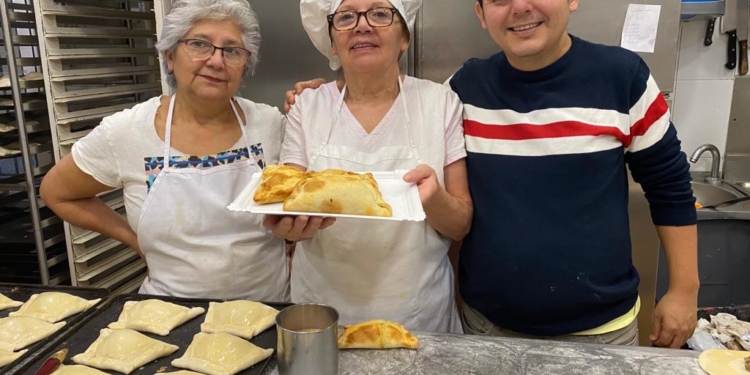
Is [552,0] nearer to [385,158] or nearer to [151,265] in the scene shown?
[385,158]

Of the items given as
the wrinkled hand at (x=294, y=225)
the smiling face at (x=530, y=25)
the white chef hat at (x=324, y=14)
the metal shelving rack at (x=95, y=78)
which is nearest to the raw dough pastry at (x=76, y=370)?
the wrinkled hand at (x=294, y=225)

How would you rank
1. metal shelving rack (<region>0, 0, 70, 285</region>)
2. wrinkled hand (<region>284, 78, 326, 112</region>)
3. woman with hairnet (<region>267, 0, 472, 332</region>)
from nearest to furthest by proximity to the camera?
1. woman with hairnet (<region>267, 0, 472, 332</region>)
2. wrinkled hand (<region>284, 78, 326, 112</region>)
3. metal shelving rack (<region>0, 0, 70, 285</region>)

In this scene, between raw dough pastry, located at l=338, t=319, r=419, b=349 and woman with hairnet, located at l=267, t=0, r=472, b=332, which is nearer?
raw dough pastry, located at l=338, t=319, r=419, b=349

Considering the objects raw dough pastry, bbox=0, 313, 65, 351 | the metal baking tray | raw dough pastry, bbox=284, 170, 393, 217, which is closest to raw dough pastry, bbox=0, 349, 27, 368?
raw dough pastry, bbox=0, 313, 65, 351

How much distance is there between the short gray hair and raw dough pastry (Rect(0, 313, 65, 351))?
0.87 meters

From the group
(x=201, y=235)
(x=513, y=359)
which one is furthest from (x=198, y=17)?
(x=513, y=359)

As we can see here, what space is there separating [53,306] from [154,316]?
334 millimetres

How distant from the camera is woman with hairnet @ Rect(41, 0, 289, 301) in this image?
1649 millimetres

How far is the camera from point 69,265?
9.77 ft

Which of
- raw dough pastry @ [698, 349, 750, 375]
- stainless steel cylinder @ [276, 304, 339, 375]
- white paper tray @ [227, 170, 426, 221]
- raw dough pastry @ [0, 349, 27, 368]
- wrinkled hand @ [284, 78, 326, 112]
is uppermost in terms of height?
wrinkled hand @ [284, 78, 326, 112]

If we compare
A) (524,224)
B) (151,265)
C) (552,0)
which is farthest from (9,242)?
(552,0)

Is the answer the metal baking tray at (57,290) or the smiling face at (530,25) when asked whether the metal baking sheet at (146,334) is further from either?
the smiling face at (530,25)

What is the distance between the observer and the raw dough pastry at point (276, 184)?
1381 mm

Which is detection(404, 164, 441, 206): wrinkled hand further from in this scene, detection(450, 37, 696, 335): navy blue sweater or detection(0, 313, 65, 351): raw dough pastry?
detection(0, 313, 65, 351): raw dough pastry
